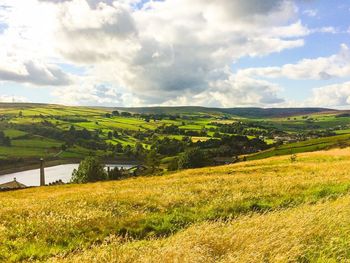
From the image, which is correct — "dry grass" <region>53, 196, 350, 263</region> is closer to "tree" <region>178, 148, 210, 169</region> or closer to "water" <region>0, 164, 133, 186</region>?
"tree" <region>178, 148, 210, 169</region>

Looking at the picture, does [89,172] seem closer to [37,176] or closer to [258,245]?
[37,176]

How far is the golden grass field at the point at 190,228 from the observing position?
748 cm

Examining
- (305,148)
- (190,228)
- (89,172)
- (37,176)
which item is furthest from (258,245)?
(37,176)

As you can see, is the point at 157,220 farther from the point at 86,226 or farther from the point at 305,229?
the point at 305,229

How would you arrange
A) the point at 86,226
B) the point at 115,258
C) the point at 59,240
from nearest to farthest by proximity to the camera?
the point at 115,258, the point at 59,240, the point at 86,226

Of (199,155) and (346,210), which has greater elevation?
(346,210)

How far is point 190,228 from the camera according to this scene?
33.8 feet

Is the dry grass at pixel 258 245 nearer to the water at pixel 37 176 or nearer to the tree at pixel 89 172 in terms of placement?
the tree at pixel 89 172

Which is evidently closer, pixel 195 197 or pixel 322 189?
pixel 195 197

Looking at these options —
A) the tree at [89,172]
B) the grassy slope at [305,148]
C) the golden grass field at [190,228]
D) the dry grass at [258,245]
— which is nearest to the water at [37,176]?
the tree at [89,172]

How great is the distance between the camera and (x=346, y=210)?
10.7m

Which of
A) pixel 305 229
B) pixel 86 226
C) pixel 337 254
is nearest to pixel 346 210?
pixel 305 229

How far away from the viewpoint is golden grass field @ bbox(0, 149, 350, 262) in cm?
748

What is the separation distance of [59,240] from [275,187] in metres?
13.3
